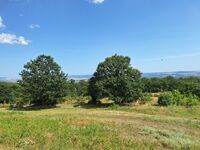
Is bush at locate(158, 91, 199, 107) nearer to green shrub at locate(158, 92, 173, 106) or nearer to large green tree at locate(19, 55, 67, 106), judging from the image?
green shrub at locate(158, 92, 173, 106)

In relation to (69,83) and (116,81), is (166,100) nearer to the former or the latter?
(116,81)

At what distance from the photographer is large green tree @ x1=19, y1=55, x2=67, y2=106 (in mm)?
42781

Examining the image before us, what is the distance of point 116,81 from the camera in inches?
1822

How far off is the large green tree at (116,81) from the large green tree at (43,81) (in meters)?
6.12

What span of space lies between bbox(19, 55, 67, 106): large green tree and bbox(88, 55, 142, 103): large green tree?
6.12 m

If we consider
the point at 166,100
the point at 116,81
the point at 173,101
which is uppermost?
the point at 116,81

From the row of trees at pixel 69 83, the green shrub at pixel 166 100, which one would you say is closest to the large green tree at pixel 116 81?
the row of trees at pixel 69 83

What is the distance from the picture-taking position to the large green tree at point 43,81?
42.8 m

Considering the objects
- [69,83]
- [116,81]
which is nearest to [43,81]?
[69,83]

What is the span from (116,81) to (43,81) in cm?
1249

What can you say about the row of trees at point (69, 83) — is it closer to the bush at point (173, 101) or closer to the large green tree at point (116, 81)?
the large green tree at point (116, 81)

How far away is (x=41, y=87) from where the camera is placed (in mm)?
42469

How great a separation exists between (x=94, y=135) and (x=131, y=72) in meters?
36.8

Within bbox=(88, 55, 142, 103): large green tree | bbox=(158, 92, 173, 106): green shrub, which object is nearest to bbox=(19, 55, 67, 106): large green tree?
bbox=(88, 55, 142, 103): large green tree
